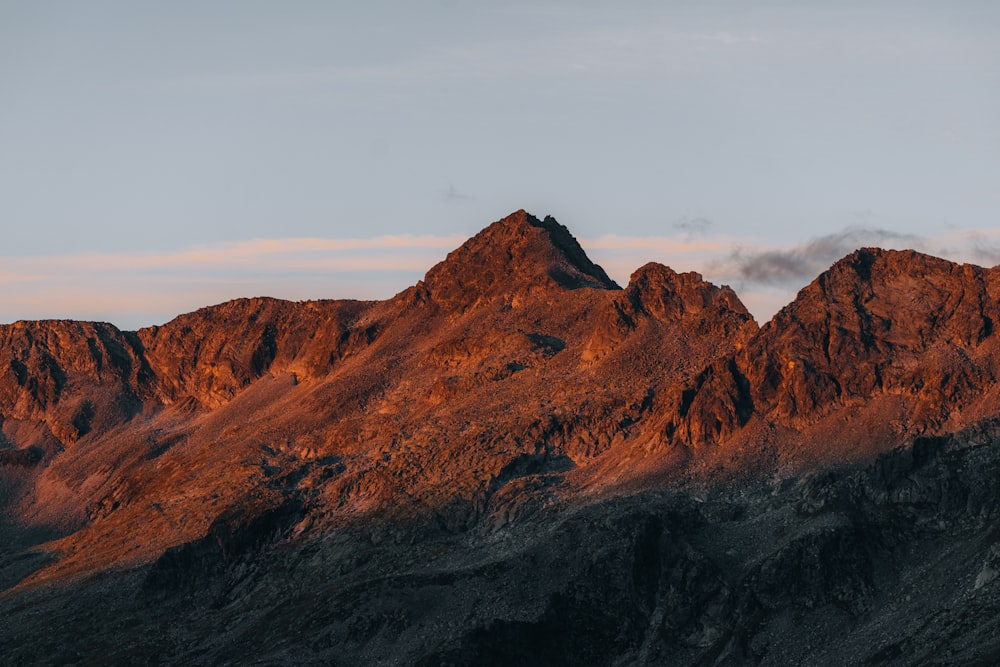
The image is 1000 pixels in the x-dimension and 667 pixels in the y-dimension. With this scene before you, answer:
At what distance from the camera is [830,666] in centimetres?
19812

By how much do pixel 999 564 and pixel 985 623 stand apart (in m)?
10.9

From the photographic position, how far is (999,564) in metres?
199

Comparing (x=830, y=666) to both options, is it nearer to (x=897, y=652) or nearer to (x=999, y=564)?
(x=897, y=652)

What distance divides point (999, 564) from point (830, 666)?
2175 centimetres

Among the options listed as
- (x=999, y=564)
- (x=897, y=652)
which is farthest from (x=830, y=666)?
(x=999, y=564)

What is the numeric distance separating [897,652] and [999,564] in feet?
51.2

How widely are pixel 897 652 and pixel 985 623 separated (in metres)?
10.2

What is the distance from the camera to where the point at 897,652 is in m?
195
